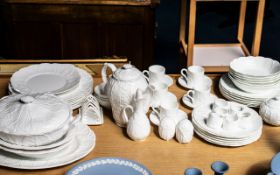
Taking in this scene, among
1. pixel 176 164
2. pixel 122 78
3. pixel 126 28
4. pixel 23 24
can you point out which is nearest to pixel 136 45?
pixel 126 28

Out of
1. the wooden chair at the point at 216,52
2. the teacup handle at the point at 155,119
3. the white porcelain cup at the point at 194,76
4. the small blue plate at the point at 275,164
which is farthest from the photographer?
the wooden chair at the point at 216,52

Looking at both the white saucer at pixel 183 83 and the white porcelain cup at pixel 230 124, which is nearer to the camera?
the white porcelain cup at pixel 230 124

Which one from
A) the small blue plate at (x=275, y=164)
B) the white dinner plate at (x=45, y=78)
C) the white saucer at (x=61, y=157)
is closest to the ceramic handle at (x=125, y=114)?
the white saucer at (x=61, y=157)

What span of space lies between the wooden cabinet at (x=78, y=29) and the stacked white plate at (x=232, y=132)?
1.24 m

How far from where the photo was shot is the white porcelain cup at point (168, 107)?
4.79 ft

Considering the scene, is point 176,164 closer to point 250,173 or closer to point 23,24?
point 250,173

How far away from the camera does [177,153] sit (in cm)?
140

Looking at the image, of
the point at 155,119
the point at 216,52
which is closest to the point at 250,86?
the point at 155,119

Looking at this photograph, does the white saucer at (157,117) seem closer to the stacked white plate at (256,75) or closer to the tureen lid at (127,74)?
the tureen lid at (127,74)

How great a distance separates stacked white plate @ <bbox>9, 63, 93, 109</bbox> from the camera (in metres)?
1.61

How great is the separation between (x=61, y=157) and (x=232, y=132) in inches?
20.4

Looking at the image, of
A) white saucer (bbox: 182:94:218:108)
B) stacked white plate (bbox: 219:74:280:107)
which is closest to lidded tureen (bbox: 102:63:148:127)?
white saucer (bbox: 182:94:218:108)

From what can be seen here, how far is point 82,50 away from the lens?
9.00 feet

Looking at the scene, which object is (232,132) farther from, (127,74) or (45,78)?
(45,78)
